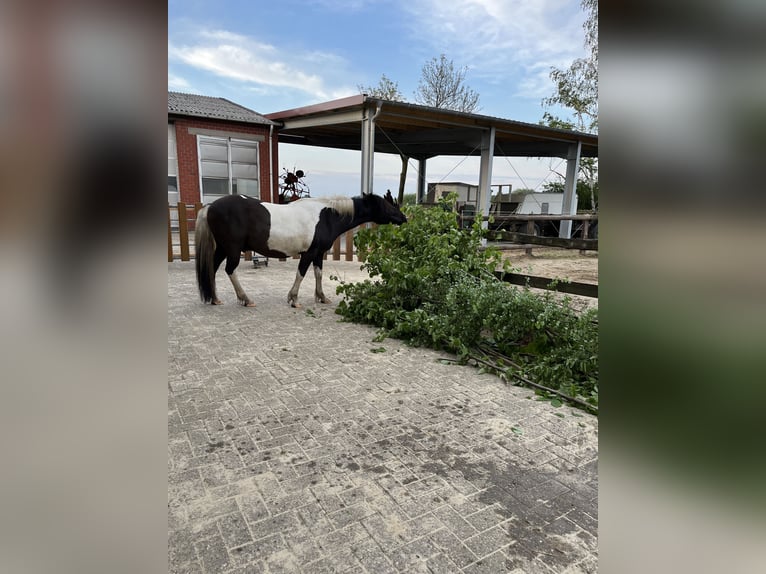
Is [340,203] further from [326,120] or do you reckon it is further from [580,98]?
[580,98]

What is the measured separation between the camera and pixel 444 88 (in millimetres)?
25781

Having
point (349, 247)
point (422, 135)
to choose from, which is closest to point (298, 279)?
point (349, 247)

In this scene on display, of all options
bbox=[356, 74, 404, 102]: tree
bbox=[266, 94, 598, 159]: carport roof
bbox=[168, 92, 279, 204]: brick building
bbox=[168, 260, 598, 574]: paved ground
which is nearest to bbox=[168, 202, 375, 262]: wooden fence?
bbox=[168, 92, 279, 204]: brick building

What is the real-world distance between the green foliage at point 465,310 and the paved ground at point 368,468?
0.44m

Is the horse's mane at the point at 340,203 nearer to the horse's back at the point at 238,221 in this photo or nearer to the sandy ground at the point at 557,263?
the horse's back at the point at 238,221

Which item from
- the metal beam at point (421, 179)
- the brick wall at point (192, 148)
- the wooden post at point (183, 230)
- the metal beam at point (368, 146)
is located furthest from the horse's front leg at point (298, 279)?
the metal beam at point (421, 179)

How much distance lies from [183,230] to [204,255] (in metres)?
4.41

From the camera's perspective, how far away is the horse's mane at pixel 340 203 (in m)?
6.70

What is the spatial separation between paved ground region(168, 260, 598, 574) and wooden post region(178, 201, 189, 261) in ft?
20.3

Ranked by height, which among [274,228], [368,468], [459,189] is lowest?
[368,468]

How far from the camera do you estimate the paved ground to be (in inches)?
77.7

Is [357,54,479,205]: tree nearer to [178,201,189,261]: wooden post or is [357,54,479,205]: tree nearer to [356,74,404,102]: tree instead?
[356,74,404,102]: tree
